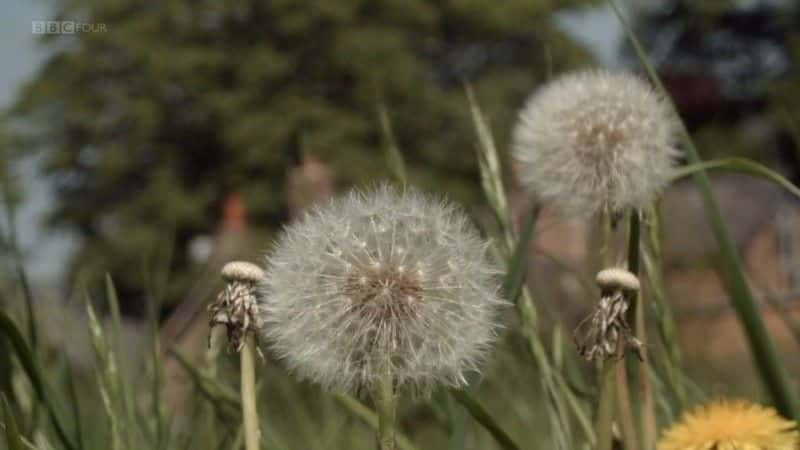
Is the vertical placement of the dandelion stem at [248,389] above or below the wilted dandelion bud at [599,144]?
below

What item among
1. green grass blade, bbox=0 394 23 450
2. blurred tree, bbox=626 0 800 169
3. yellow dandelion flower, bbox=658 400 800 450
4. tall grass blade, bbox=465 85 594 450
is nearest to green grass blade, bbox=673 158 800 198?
yellow dandelion flower, bbox=658 400 800 450

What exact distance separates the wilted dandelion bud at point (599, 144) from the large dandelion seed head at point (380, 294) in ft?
0.59

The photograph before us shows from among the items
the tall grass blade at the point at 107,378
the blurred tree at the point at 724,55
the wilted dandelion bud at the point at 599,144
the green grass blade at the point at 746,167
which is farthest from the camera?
the blurred tree at the point at 724,55

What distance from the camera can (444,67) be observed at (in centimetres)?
3011

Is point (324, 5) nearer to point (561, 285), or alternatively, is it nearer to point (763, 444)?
point (561, 285)

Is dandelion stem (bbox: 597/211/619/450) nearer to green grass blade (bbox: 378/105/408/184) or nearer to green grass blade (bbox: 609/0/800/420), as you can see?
green grass blade (bbox: 609/0/800/420)

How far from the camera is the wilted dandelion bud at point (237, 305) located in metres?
0.70

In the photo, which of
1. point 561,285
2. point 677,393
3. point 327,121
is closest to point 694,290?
point 561,285

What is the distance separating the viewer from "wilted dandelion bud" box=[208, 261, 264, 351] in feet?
2.30

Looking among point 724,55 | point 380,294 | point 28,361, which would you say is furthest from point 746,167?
point 724,55

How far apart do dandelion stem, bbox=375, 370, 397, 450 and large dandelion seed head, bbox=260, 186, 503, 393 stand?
1.1 inches

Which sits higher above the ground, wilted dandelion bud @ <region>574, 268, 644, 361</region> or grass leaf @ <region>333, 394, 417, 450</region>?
grass leaf @ <region>333, 394, 417, 450</region>

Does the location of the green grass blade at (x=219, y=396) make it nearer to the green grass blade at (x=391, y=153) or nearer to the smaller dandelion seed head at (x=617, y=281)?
the green grass blade at (x=391, y=153)

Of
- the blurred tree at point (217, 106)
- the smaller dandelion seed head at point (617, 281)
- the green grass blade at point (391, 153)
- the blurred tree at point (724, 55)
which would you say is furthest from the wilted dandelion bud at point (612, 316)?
the blurred tree at point (724, 55)
